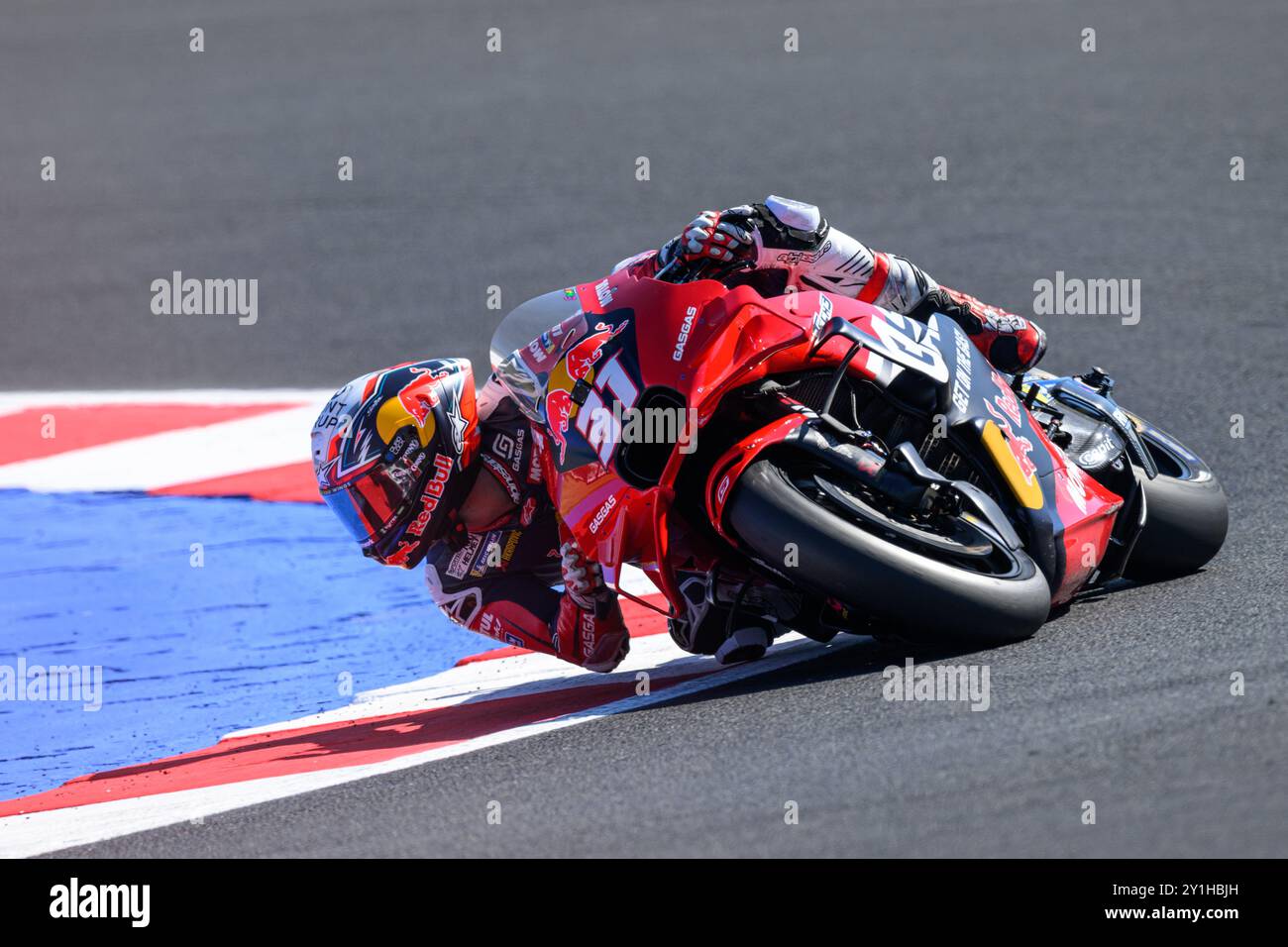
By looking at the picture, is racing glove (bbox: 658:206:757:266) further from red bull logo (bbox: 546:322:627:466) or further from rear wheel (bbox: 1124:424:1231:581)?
rear wheel (bbox: 1124:424:1231:581)

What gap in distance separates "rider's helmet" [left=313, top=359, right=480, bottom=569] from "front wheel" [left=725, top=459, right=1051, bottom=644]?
140 cm

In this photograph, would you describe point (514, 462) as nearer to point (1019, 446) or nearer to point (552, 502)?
point (552, 502)

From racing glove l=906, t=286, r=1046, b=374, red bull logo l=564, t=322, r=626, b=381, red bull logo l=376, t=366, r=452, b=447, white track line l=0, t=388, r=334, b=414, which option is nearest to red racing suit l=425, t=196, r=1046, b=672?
racing glove l=906, t=286, r=1046, b=374

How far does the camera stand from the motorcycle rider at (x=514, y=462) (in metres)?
5.17

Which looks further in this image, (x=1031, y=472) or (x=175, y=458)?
(x=175, y=458)

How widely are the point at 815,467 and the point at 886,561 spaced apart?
15.4 inches

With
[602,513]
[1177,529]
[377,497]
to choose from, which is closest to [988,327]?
[1177,529]

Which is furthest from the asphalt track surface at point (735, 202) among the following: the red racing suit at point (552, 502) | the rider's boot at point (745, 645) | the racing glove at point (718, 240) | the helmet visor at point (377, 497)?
the racing glove at point (718, 240)

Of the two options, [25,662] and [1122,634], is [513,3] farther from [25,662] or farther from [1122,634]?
[1122,634]

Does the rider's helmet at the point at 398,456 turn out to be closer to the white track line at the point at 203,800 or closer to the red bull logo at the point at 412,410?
the red bull logo at the point at 412,410

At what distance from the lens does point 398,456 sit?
5402 mm

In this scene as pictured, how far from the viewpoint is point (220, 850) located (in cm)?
394

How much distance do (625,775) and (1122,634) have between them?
5.07 ft
